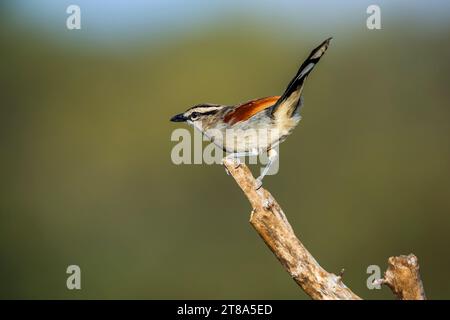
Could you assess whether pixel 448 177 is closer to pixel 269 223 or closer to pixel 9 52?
pixel 269 223

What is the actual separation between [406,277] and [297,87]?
5.52 feet

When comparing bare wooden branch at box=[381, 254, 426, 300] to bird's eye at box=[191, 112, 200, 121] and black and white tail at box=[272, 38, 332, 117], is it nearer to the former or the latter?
black and white tail at box=[272, 38, 332, 117]

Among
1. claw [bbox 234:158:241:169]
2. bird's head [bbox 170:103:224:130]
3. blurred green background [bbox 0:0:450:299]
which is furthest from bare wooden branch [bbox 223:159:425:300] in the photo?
blurred green background [bbox 0:0:450:299]

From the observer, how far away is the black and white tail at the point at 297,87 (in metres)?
4.58

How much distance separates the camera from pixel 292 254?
4.63 metres

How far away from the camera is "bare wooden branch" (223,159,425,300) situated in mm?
4395

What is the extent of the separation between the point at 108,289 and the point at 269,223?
23.7 feet

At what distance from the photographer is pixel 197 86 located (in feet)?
45.8

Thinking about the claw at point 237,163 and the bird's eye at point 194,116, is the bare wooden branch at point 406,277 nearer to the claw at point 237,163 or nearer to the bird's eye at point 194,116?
the claw at point 237,163

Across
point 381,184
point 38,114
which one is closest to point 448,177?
point 381,184

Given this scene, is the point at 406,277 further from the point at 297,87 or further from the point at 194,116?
the point at 194,116

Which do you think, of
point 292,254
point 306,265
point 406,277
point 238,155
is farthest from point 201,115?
point 406,277

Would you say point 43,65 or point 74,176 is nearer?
point 74,176
